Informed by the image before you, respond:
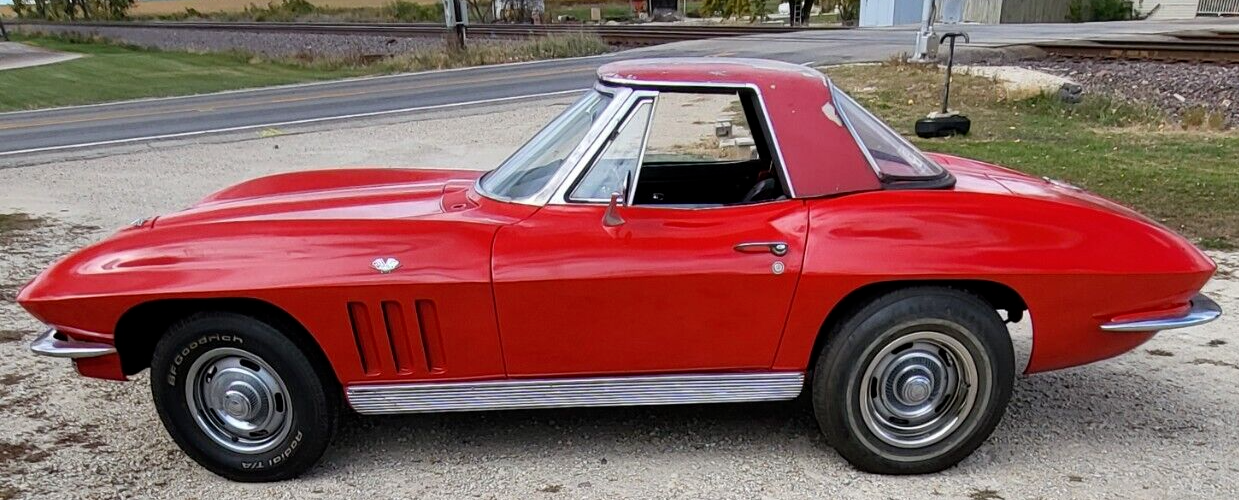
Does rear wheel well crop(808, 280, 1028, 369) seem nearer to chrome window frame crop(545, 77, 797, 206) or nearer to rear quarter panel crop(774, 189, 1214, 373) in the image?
rear quarter panel crop(774, 189, 1214, 373)

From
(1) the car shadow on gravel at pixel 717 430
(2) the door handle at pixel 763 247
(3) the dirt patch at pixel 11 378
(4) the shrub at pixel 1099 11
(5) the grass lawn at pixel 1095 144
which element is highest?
(2) the door handle at pixel 763 247

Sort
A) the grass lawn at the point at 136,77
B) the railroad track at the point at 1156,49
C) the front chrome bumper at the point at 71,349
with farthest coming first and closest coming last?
1. the grass lawn at the point at 136,77
2. the railroad track at the point at 1156,49
3. the front chrome bumper at the point at 71,349

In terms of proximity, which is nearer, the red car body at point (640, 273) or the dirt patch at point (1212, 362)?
the red car body at point (640, 273)

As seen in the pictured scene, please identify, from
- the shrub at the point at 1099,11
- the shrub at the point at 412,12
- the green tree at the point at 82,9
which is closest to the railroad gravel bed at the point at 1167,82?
the shrub at the point at 1099,11

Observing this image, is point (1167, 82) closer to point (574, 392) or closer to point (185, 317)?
point (574, 392)

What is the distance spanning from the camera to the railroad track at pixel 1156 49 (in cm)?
1672

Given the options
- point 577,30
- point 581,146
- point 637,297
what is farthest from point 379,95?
point 637,297

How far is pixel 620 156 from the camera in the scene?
3.24m

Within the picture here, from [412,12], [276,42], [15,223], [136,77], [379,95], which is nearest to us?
[15,223]

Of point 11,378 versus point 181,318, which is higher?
point 181,318

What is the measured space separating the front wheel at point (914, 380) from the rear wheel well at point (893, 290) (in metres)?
0.04

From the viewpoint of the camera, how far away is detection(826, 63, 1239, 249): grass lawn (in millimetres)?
6836

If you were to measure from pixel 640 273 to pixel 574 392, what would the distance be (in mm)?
537

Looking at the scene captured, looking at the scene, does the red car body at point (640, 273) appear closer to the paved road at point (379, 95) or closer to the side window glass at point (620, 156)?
the side window glass at point (620, 156)
